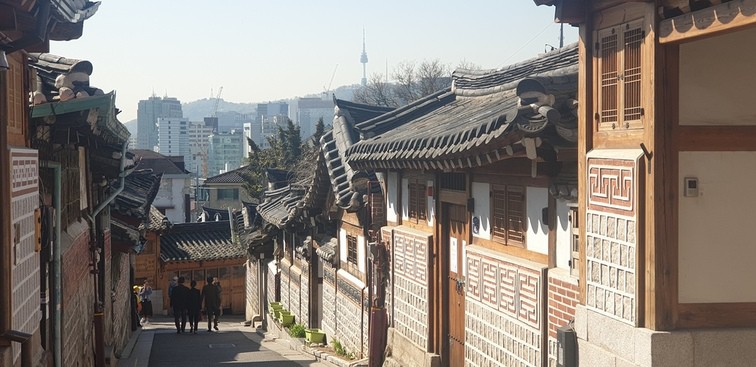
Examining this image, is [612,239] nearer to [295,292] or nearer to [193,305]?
[295,292]

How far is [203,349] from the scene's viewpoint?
26.0m

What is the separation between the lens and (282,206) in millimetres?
30969

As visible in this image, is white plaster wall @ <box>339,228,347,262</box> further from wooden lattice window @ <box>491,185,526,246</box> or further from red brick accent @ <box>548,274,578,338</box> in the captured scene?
red brick accent @ <box>548,274,578,338</box>

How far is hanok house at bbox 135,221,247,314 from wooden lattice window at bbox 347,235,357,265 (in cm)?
2459

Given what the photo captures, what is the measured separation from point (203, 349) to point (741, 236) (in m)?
20.1

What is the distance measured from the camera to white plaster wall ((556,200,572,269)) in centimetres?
1042

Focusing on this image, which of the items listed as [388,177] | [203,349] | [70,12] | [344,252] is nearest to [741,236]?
[70,12]

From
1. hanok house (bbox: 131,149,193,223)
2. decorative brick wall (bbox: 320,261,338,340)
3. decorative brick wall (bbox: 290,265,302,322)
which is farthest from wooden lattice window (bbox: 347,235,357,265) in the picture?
hanok house (bbox: 131,149,193,223)

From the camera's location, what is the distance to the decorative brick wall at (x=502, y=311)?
1134cm

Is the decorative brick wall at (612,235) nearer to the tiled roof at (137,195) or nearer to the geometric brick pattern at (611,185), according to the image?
the geometric brick pattern at (611,185)

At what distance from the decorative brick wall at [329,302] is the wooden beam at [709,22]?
57.5 ft

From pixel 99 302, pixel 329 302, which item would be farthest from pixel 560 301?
pixel 329 302

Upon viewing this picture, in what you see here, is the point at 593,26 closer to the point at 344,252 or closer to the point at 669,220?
the point at 669,220

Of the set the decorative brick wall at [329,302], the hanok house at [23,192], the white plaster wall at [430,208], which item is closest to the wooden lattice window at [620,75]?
the hanok house at [23,192]
